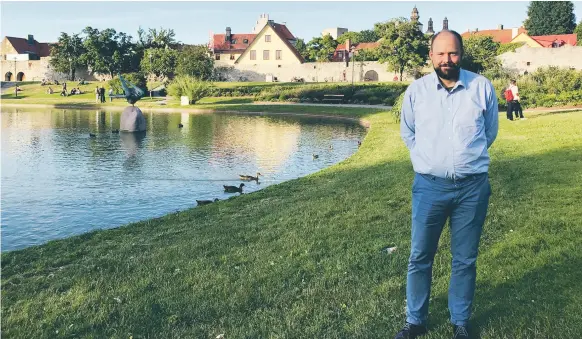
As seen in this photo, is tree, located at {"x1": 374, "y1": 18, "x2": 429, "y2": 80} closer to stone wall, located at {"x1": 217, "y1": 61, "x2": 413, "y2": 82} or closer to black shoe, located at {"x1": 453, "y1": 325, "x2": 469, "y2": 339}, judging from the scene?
stone wall, located at {"x1": 217, "y1": 61, "x2": 413, "y2": 82}

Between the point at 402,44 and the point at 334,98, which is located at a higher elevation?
the point at 402,44

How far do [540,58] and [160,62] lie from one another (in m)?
46.2

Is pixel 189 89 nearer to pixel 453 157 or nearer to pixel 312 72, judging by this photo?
pixel 312 72

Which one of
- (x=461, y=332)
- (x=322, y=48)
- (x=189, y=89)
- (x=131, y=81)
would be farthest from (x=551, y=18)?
(x=461, y=332)

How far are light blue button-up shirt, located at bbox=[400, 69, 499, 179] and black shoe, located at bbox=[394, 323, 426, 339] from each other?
1.20m

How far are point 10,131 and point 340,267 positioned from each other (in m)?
25.1

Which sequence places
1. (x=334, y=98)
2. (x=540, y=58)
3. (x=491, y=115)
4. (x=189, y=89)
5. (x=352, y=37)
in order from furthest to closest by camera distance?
(x=352, y=37), (x=540, y=58), (x=334, y=98), (x=189, y=89), (x=491, y=115)

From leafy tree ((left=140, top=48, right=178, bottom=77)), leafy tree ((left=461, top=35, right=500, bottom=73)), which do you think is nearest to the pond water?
leafy tree ((left=461, top=35, right=500, bottom=73))

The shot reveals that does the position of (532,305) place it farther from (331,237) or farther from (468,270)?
(331,237)

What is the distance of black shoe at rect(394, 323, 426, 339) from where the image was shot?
13.1 ft

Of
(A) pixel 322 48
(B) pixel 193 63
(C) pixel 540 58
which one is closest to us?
(C) pixel 540 58

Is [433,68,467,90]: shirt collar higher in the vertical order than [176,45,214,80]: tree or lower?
lower

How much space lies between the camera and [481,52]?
58.1m

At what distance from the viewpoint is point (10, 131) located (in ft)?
85.6
